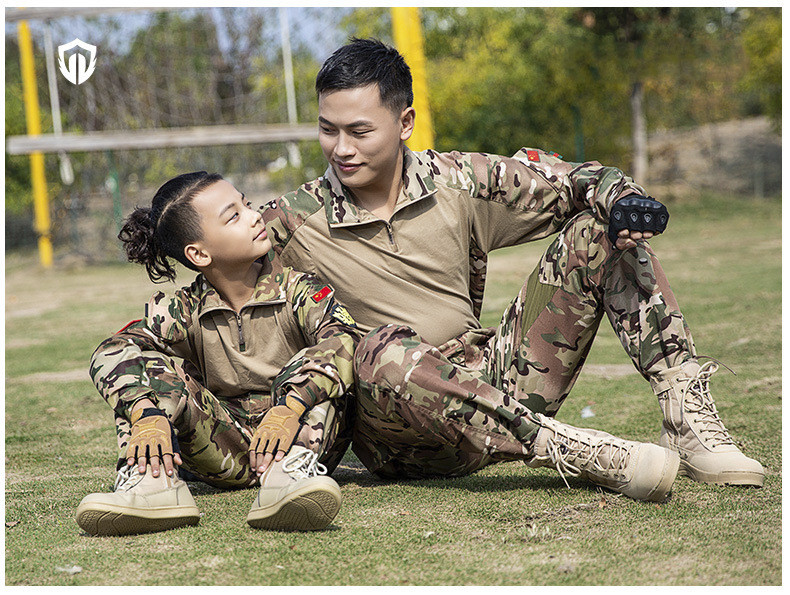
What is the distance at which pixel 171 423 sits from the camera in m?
2.23

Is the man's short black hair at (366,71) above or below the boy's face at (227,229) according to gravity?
above

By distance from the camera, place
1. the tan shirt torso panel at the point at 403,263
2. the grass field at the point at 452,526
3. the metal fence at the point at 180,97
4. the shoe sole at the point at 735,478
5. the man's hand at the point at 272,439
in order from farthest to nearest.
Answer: the metal fence at the point at 180,97
the tan shirt torso panel at the point at 403,263
the shoe sole at the point at 735,478
the man's hand at the point at 272,439
the grass field at the point at 452,526

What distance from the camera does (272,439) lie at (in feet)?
6.91

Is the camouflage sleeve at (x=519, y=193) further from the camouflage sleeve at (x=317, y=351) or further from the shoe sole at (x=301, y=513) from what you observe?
the shoe sole at (x=301, y=513)

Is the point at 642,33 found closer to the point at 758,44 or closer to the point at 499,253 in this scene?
the point at 758,44

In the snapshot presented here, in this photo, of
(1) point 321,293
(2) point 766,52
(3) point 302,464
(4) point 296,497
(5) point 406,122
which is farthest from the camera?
(2) point 766,52

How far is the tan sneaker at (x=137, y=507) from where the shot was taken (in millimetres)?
2043

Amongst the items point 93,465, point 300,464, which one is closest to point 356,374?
point 300,464

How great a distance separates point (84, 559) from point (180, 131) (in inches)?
385

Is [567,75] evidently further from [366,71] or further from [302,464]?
[302,464]

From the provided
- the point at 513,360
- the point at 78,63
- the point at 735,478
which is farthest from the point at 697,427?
the point at 78,63

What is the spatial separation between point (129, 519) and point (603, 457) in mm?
1129

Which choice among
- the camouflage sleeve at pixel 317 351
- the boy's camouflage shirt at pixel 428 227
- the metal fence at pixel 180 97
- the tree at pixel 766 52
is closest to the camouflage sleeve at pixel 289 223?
the boy's camouflage shirt at pixel 428 227

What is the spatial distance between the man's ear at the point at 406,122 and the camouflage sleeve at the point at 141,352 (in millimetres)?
800
